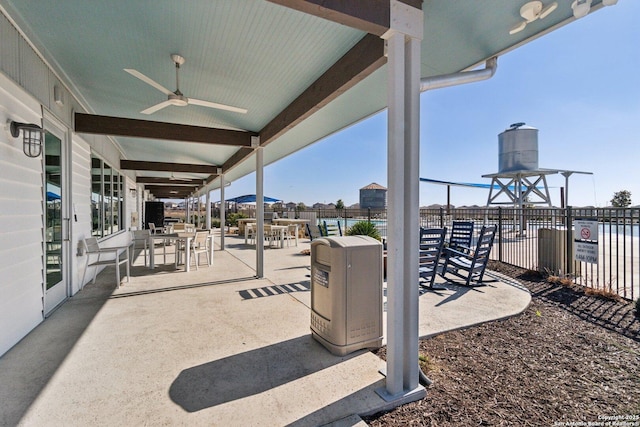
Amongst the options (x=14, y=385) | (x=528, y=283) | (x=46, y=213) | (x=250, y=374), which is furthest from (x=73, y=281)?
(x=528, y=283)

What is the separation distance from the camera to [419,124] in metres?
2.01

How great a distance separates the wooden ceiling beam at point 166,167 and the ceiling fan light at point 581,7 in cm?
955

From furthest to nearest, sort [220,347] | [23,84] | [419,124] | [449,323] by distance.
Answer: [449,323] < [23,84] < [220,347] < [419,124]

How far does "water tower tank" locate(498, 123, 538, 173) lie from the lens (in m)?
13.9

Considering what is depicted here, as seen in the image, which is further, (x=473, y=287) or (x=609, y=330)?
(x=473, y=287)

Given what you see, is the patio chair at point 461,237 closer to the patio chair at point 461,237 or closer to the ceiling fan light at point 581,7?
the patio chair at point 461,237

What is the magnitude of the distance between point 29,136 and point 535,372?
517 cm

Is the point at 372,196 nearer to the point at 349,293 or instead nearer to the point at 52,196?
the point at 52,196

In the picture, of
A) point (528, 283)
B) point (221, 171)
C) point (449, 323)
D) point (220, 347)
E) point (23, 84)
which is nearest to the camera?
point (220, 347)

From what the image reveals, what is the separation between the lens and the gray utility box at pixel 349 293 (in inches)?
94.7

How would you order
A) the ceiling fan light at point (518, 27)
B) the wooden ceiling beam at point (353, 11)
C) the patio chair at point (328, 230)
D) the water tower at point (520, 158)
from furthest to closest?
the water tower at point (520, 158) → the patio chair at point (328, 230) → the ceiling fan light at point (518, 27) → the wooden ceiling beam at point (353, 11)

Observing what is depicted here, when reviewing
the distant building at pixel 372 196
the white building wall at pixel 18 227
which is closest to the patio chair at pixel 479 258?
the white building wall at pixel 18 227

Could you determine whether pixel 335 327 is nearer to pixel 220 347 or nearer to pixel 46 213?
pixel 220 347

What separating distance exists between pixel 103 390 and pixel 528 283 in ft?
18.8
